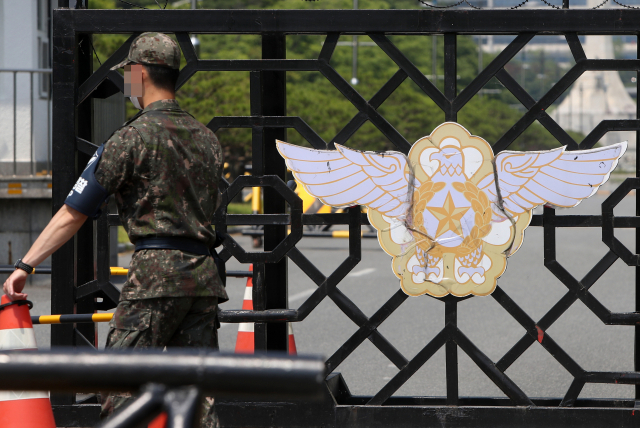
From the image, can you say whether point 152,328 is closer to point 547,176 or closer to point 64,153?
point 64,153

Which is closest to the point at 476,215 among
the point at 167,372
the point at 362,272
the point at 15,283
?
the point at 15,283

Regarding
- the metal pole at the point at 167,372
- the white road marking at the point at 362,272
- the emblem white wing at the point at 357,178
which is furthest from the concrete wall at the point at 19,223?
the metal pole at the point at 167,372

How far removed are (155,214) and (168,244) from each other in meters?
0.13

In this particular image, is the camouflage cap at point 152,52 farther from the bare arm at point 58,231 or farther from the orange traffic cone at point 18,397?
the orange traffic cone at point 18,397

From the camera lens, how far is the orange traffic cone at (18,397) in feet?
12.7

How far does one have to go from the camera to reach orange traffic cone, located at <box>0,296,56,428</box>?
3.87 metres

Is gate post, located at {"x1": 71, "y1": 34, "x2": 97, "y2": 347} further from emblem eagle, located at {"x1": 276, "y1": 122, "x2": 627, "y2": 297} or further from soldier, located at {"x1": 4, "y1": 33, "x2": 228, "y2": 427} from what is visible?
soldier, located at {"x1": 4, "y1": 33, "x2": 228, "y2": 427}

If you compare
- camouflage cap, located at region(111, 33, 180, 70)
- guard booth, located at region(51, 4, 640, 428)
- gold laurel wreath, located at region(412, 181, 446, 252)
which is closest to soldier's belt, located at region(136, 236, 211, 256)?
camouflage cap, located at region(111, 33, 180, 70)

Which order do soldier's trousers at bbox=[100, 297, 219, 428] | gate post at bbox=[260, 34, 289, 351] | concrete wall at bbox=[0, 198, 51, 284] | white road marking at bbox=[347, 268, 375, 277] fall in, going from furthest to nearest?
1. white road marking at bbox=[347, 268, 375, 277]
2. concrete wall at bbox=[0, 198, 51, 284]
3. gate post at bbox=[260, 34, 289, 351]
4. soldier's trousers at bbox=[100, 297, 219, 428]

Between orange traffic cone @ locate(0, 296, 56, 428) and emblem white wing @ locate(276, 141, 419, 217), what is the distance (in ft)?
5.30

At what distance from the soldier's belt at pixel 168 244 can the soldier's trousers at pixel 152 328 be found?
0.63 feet

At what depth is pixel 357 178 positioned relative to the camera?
4.49 meters

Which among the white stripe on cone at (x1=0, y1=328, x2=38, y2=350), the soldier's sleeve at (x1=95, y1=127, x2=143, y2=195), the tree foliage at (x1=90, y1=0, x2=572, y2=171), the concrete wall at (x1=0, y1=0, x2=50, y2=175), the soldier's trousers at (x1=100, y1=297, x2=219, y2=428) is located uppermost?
the tree foliage at (x1=90, y1=0, x2=572, y2=171)

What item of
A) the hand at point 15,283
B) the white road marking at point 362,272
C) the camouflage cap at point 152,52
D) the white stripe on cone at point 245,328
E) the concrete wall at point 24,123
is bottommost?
the white road marking at point 362,272
